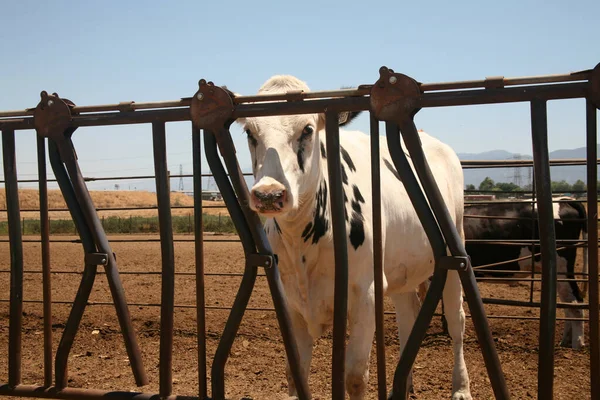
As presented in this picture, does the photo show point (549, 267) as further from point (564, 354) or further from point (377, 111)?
point (564, 354)

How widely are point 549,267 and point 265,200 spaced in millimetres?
1167

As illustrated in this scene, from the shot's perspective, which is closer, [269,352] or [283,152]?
[283,152]

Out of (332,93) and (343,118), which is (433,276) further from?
(343,118)

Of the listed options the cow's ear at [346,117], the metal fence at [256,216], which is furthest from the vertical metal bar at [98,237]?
the cow's ear at [346,117]

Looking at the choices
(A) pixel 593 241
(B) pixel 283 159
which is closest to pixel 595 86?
(A) pixel 593 241

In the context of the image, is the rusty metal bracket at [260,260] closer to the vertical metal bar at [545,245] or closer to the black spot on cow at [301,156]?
the black spot on cow at [301,156]

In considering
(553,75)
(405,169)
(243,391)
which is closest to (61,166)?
(405,169)

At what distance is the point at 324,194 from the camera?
144 inches

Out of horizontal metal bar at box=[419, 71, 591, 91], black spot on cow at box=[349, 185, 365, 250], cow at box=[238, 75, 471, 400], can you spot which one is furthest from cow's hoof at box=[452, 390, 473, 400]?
horizontal metal bar at box=[419, 71, 591, 91]

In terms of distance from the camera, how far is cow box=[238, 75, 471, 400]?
3.04 metres

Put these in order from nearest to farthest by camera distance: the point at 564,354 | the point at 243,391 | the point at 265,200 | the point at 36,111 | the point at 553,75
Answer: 1. the point at 553,75
2. the point at 265,200
3. the point at 36,111
4. the point at 243,391
5. the point at 564,354

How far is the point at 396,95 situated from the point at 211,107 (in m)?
0.79

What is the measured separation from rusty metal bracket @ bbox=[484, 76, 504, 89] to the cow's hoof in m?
2.88

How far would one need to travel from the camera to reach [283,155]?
3041mm
